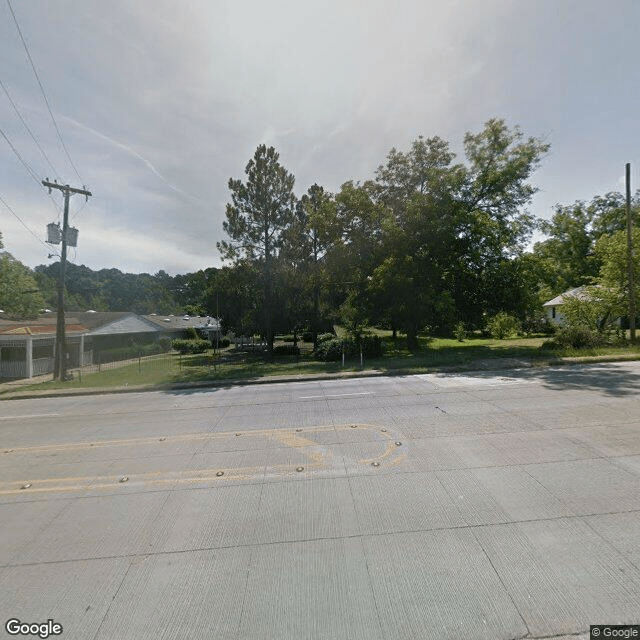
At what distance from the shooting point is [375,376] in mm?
Answer: 14414

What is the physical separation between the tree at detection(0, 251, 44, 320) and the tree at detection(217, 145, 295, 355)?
2223 centimetres

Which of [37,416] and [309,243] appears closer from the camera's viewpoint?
[37,416]

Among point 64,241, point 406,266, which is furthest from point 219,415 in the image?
point 64,241

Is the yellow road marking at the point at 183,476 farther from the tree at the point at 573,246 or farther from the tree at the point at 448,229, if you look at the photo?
the tree at the point at 573,246

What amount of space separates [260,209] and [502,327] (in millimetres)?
21725

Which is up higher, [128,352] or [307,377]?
[307,377]

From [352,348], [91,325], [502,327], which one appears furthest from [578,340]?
[91,325]

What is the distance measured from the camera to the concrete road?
2715 millimetres

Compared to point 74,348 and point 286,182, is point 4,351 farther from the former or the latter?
point 286,182

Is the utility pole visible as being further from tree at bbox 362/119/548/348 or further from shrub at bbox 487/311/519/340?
shrub at bbox 487/311/519/340

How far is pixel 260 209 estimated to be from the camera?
21469mm

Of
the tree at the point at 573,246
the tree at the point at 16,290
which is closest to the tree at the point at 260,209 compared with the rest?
the tree at the point at 16,290

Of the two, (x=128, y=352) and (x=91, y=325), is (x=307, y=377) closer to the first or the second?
(x=128, y=352)

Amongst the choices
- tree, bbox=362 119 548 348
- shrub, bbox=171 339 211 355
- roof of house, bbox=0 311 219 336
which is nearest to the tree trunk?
tree, bbox=362 119 548 348
